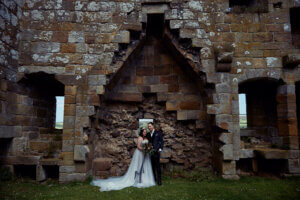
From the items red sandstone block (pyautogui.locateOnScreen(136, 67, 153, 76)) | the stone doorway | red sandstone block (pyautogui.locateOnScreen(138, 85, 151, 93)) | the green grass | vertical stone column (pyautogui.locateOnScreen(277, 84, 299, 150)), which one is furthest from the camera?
red sandstone block (pyautogui.locateOnScreen(136, 67, 153, 76))

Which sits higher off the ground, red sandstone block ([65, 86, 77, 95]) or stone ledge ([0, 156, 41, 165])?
red sandstone block ([65, 86, 77, 95])

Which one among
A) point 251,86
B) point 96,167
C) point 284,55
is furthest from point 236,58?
point 96,167

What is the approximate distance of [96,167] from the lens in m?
6.66

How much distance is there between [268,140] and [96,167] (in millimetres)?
5987

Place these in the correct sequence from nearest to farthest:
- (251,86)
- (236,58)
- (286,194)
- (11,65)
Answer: (286,194)
(11,65)
(236,58)
(251,86)

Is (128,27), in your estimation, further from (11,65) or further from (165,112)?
(11,65)

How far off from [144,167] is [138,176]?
0.31m

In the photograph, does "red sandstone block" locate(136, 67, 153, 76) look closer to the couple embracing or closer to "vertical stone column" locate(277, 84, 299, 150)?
the couple embracing

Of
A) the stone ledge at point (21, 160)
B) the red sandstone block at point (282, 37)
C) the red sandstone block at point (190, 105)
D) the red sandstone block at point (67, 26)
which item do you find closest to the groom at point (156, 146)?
the red sandstone block at point (190, 105)

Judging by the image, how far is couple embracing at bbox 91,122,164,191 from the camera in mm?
5781

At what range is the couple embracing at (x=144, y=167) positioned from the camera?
5.78m

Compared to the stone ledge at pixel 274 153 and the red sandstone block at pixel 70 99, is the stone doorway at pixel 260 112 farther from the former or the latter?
the red sandstone block at pixel 70 99

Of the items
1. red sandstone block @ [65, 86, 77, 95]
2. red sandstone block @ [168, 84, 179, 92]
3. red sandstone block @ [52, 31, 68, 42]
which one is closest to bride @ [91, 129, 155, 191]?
red sandstone block @ [168, 84, 179, 92]

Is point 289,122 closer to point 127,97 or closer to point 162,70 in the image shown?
point 162,70
